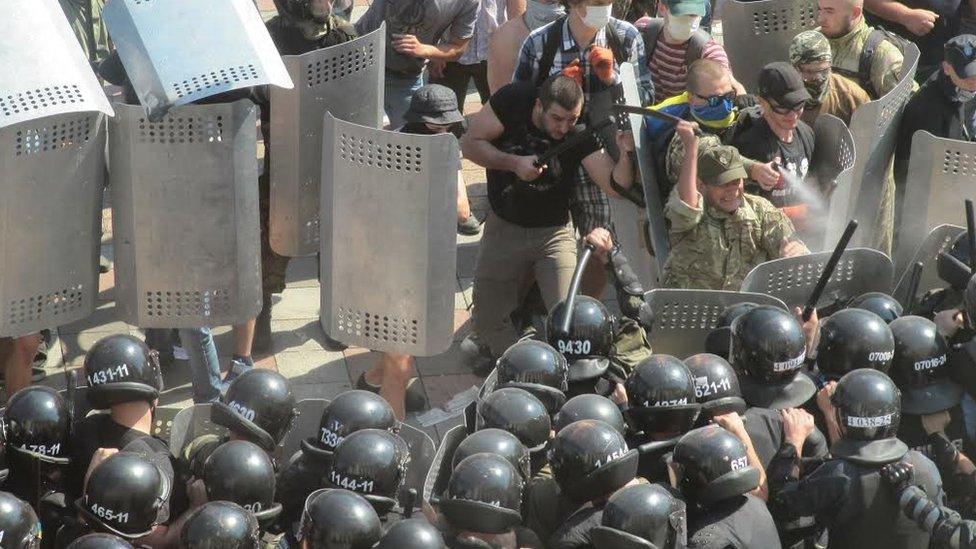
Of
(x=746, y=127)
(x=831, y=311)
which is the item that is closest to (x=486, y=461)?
(x=831, y=311)

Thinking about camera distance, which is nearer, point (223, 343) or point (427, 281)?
point (427, 281)

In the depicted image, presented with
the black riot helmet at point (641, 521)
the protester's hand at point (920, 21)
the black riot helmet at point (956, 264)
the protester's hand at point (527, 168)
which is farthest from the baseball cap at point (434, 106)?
the protester's hand at point (920, 21)

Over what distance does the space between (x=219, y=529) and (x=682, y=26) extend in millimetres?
4532

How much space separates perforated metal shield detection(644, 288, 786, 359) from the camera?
273 inches

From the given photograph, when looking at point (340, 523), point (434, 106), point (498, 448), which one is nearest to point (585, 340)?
point (498, 448)

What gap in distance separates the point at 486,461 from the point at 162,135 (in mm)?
2615

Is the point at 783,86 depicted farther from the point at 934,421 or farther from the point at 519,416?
the point at 519,416

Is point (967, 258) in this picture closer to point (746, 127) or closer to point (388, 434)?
point (746, 127)

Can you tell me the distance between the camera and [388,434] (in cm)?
563

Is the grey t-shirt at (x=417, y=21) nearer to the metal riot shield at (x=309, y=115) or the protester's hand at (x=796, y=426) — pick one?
the metal riot shield at (x=309, y=115)

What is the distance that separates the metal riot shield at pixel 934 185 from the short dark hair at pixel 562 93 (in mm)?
1691

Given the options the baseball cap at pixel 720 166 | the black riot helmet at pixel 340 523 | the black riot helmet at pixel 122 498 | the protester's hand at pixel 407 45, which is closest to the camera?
the black riot helmet at pixel 340 523

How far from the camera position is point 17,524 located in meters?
4.89

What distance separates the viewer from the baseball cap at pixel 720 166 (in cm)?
709
